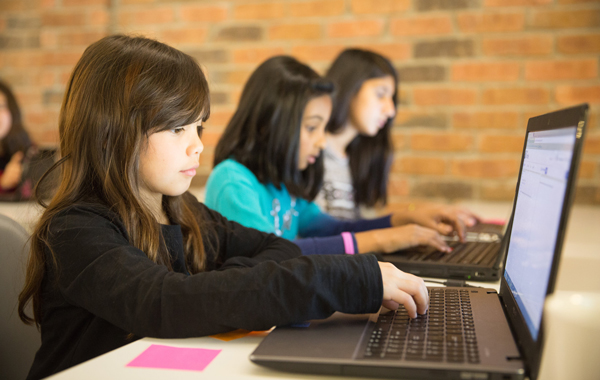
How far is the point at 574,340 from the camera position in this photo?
587 mm

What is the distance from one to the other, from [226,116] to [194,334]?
1865 millimetres

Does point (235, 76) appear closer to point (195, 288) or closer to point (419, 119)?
point (419, 119)

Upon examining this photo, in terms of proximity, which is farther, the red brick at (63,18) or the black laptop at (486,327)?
the red brick at (63,18)

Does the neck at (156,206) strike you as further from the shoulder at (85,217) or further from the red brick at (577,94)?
the red brick at (577,94)

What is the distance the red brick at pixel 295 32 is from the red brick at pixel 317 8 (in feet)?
0.16

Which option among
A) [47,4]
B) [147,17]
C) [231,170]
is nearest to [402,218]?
[231,170]

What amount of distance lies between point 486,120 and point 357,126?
0.53 meters

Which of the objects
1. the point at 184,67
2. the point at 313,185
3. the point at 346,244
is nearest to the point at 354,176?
the point at 313,185

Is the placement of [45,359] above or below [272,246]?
below

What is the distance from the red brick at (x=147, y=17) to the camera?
2463mm

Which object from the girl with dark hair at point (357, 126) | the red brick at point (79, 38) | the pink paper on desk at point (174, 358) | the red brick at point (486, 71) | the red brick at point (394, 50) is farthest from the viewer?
the red brick at point (79, 38)

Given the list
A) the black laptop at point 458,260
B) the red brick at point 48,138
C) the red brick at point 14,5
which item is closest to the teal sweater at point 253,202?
the black laptop at point 458,260

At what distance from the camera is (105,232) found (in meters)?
0.72

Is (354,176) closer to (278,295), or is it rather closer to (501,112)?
(501,112)
